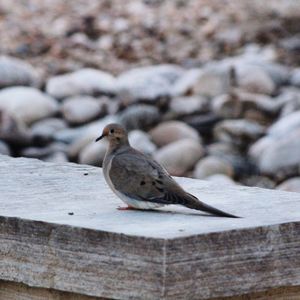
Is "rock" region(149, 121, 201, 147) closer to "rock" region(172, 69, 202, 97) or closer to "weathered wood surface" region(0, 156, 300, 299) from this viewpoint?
"rock" region(172, 69, 202, 97)

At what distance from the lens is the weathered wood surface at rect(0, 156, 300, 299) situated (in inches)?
120

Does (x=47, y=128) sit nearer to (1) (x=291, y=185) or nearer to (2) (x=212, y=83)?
(2) (x=212, y=83)

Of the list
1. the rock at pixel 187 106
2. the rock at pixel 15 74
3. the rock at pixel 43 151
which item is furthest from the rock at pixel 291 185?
the rock at pixel 15 74

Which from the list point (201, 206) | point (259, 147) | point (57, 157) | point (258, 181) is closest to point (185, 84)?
point (259, 147)

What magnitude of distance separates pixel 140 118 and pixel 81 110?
3.14 feet

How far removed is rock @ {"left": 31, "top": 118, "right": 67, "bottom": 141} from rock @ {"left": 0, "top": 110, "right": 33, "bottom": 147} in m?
0.29

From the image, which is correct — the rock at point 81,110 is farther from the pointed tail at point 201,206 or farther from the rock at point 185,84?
the pointed tail at point 201,206

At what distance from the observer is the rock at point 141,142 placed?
1324 cm

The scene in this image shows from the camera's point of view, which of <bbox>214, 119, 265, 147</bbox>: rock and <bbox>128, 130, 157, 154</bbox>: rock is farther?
<bbox>214, 119, 265, 147</bbox>: rock

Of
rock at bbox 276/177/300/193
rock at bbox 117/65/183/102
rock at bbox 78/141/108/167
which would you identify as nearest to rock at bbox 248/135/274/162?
rock at bbox 276/177/300/193

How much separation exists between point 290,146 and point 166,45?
21.7 feet

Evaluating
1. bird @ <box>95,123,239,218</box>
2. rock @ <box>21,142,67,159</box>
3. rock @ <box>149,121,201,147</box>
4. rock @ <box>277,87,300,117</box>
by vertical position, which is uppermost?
bird @ <box>95,123,239,218</box>

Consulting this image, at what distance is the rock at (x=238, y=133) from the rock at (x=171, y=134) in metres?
0.33

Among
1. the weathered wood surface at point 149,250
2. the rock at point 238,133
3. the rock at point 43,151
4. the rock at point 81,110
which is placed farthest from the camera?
the rock at point 81,110
